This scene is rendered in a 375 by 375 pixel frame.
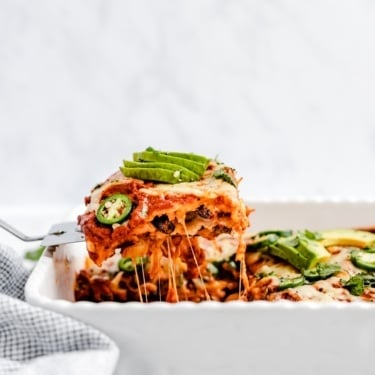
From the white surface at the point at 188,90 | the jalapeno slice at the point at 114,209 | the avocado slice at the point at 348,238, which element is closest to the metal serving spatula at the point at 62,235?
the jalapeno slice at the point at 114,209

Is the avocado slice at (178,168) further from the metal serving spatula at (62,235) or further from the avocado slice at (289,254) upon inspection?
the avocado slice at (289,254)

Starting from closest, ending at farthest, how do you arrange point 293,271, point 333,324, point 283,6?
1. point 333,324
2. point 293,271
3. point 283,6

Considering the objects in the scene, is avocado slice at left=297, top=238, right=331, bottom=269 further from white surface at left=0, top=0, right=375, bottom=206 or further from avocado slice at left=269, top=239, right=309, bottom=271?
white surface at left=0, top=0, right=375, bottom=206

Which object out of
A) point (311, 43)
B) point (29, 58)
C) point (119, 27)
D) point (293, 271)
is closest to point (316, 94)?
point (311, 43)

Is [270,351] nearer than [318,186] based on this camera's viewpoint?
Yes

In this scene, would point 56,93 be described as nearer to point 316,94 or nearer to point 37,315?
point 316,94

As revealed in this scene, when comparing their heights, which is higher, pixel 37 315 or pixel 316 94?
pixel 316 94

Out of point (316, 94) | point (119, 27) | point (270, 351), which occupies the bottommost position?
point (270, 351)
